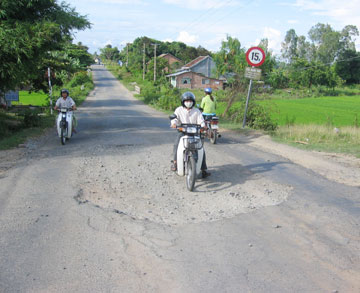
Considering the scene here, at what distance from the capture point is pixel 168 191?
6.27 m

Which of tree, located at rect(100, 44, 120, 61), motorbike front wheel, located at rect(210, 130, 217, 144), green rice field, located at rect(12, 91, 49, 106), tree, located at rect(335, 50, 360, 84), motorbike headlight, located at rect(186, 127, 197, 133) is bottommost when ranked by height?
green rice field, located at rect(12, 91, 49, 106)

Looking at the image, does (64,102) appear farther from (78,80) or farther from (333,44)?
(333,44)

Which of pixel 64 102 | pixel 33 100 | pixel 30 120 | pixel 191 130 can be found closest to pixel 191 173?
pixel 191 130

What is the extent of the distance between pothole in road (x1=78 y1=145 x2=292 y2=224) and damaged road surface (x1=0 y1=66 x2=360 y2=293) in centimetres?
2

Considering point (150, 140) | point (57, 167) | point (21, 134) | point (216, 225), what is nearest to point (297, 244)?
point (216, 225)

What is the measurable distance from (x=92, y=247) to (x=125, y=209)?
1300 millimetres

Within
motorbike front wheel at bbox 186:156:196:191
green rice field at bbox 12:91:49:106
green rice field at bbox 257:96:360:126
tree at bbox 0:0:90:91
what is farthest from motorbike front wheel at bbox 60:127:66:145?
green rice field at bbox 12:91:49:106

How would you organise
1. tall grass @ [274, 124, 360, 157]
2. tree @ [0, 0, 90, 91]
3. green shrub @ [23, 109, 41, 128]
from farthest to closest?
green shrub @ [23, 109, 41, 128] → tall grass @ [274, 124, 360, 157] → tree @ [0, 0, 90, 91]

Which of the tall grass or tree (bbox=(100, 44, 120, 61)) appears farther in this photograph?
tree (bbox=(100, 44, 120, 61))

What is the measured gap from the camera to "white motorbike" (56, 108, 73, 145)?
10867 mm

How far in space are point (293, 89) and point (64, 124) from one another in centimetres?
6405

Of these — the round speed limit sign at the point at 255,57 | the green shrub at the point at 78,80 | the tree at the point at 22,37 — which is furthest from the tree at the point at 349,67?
the tree at the point at 22,37

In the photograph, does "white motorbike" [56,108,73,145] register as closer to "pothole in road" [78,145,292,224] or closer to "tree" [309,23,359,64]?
"pothole in road" [78,145,292,224]

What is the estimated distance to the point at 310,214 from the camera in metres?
5.18
